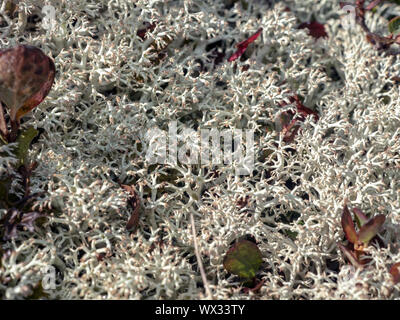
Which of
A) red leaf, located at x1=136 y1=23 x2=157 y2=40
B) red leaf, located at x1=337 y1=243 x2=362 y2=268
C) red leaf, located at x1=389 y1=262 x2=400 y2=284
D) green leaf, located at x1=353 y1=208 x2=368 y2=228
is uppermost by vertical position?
red leaf, located at x1=136 y1=23 x2=157 y2=40

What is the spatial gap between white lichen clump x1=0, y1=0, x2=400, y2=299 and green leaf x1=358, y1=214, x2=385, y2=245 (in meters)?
0.09

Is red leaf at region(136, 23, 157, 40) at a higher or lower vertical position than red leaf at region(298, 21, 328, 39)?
lower

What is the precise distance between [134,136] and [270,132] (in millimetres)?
608

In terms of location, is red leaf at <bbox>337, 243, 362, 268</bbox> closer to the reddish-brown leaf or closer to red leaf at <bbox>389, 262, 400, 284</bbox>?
red leaf at <bbox>389, 262, 400, 284</bbox>

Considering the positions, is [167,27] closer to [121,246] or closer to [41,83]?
[41,83]

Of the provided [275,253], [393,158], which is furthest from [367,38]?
[275,253]

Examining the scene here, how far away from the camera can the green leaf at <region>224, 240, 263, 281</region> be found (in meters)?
1.67

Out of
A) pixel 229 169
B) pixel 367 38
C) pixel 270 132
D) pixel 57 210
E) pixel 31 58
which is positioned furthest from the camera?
pixel 367 38

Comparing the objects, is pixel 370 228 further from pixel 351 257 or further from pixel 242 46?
pixel 242 46

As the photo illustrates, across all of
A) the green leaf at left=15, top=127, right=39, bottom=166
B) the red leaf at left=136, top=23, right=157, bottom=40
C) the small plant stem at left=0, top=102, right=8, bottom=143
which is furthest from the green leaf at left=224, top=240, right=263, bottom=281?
the red leaf at left=136, top=23, right=157, bottom=40

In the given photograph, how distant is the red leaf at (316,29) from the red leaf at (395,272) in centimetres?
135

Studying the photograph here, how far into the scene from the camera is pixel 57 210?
171 cm

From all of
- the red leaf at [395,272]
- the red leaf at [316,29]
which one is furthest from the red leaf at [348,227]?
the red leaf at [316,29]

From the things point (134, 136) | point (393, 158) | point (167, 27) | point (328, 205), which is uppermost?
point (167, 27)
